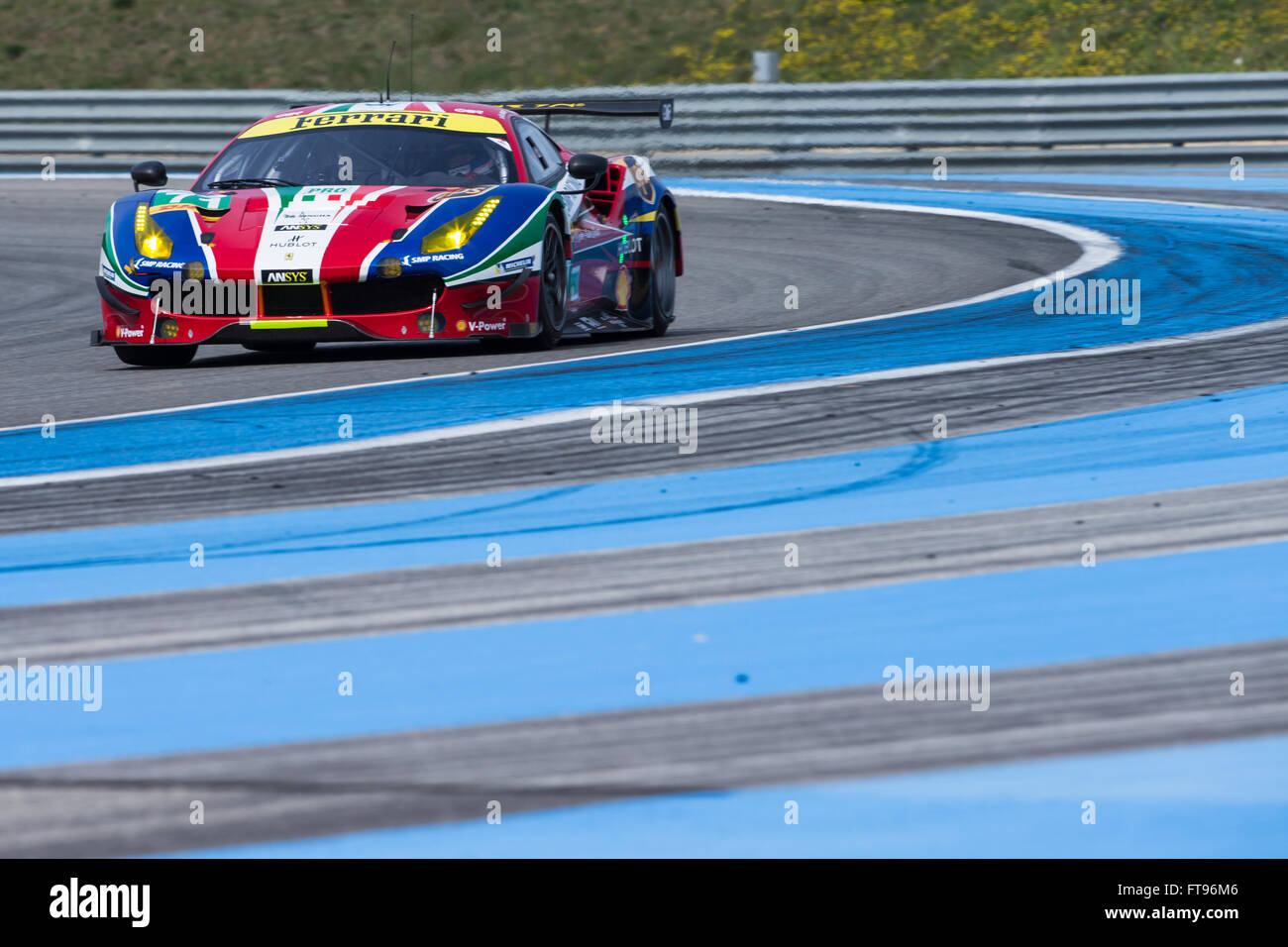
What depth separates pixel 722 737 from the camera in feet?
12.1

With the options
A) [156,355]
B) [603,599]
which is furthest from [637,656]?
[156,355]

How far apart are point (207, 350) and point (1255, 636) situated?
281 inches

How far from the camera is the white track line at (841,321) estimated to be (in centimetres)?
786

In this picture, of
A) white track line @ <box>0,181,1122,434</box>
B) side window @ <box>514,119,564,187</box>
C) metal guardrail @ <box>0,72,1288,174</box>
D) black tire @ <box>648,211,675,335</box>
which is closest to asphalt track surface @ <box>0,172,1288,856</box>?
white track line @ <box>0,181,1122,434</box>

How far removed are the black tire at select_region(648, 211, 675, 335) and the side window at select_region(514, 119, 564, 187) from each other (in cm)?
62

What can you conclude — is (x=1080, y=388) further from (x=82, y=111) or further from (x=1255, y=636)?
(x=82, y=111)

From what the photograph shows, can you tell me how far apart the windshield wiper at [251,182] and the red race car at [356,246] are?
0.01 m

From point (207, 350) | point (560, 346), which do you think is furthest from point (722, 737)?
point (207, 350)

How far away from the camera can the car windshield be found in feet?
31.7

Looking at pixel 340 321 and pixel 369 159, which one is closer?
pixel 340 321

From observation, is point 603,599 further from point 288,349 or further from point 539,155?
point 288,349

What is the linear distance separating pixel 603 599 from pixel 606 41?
23803mm

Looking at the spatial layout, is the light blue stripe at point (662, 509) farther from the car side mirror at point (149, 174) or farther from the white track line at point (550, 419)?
the car side mirror at point (149, 174)

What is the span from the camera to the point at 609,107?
33.9 feet
